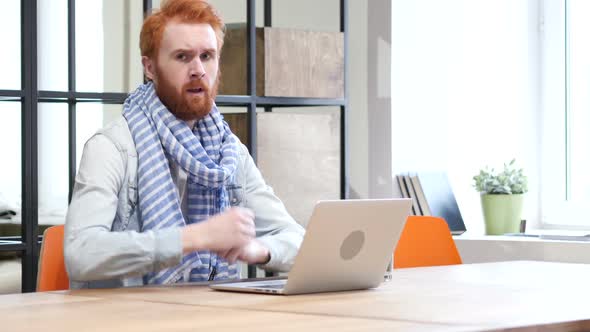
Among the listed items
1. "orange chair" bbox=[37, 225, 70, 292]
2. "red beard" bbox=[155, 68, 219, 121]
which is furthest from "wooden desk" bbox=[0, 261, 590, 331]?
"red beard" bbox=[155, 68, 219, 121]

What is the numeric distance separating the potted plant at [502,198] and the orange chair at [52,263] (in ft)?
8.41

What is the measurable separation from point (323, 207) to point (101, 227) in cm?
57

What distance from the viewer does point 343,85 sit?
→ 3.83 meters

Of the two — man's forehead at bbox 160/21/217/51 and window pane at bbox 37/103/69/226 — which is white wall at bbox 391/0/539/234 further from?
man's forehead at bbox 160/21/217/51

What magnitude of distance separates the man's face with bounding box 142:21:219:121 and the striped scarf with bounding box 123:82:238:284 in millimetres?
42

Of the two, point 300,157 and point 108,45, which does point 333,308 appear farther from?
point 108,45

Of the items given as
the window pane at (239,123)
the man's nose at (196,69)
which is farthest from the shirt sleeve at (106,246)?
the window pane at (239,123)

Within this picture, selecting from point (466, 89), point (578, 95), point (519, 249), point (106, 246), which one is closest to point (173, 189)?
point (106, 246)

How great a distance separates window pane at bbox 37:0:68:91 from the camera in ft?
12.1

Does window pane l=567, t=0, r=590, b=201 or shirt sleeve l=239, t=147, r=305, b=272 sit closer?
shirt sleeve l=239, t=147, r=305, b=272

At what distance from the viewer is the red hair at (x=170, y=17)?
2541 mm

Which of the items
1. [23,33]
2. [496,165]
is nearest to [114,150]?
[23,33]

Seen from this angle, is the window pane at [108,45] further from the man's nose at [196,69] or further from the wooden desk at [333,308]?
the wooden desk at [333,308]

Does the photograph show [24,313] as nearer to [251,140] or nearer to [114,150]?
[114,150]
